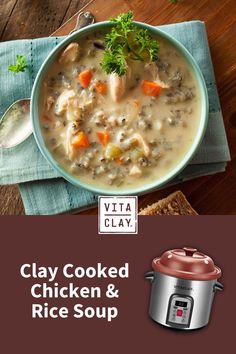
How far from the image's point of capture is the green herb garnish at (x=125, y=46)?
2277 millimetres

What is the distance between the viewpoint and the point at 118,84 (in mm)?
2305

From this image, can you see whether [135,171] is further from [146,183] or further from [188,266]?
[188,266]

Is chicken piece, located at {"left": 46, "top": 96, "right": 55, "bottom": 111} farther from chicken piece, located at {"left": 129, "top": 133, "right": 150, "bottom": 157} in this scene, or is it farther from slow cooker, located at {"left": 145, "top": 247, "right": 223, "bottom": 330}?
slow cooker, located at {"left": 145, "top": 247, "right": 223, "bottom": 330}

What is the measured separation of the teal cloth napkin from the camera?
2.47 metres

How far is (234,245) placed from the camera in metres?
2.30

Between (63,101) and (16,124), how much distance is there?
0.24 m

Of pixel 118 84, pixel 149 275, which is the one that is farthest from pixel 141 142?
pixel 149 275

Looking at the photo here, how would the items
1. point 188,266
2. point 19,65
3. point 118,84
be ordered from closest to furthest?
point 188,266, point 118,84, point 19,65

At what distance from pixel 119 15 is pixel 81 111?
0.41m

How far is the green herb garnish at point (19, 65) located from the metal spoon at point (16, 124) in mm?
110

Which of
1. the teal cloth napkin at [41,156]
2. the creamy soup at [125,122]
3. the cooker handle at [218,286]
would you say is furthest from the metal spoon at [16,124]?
the cooker handle at [218,286]

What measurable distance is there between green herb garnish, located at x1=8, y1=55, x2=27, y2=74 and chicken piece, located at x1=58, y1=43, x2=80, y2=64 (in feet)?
0.56

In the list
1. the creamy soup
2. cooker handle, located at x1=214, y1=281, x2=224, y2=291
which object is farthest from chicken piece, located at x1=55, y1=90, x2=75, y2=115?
cooker handle, located at x1=214, y1=281, x2=224, y2=291

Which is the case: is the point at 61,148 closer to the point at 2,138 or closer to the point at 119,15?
the point at 2,138
